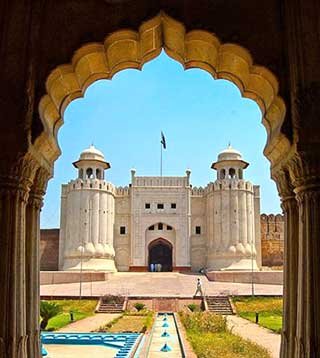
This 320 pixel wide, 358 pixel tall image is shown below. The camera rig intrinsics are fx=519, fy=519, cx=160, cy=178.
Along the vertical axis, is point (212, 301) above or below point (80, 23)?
below

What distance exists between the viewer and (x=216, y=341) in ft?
49.4

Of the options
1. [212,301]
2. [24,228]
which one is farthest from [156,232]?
[24,228]

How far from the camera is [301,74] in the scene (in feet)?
16.9

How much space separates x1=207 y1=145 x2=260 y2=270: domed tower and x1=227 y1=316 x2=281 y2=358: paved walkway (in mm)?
21938

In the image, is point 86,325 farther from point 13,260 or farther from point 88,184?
point 88,184

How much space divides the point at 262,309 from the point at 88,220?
21735 millimetres

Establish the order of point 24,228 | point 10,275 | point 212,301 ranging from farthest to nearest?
point 212,301 < point 24,228 < point 10,275

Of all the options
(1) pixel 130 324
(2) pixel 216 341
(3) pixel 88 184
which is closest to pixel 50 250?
(3) pixel 88 184

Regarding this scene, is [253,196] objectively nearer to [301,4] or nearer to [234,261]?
[234,261]

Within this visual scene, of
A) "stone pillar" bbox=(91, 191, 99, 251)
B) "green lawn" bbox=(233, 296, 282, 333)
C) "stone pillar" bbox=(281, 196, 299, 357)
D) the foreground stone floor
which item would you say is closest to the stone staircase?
the foreground stone floor

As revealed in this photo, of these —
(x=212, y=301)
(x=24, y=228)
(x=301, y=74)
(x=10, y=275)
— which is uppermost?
(x=301, y=74)

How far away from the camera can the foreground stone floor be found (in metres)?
33.9

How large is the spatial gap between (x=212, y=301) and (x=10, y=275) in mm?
25651

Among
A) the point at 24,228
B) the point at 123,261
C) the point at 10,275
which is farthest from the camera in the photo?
the point at 123,261
